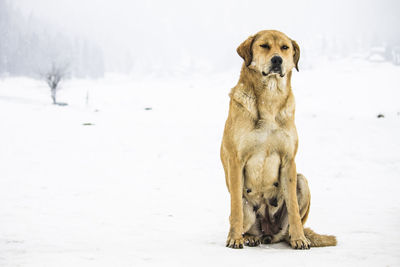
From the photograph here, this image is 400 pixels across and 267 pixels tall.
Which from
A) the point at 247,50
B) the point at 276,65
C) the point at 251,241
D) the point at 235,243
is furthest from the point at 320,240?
the point at 247,50

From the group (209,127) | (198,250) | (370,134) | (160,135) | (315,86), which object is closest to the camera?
(198,250)

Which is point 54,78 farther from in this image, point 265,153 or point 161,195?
point 265,153

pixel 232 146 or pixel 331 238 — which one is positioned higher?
pixel 232 146

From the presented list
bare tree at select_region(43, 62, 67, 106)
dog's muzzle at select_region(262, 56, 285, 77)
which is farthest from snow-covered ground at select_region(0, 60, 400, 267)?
bare tree at select_region(43, 62, 67, 106)

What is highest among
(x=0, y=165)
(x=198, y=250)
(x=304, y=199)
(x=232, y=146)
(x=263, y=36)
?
(x=263, y=36)

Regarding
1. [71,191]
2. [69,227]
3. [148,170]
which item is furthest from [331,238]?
[148,170]

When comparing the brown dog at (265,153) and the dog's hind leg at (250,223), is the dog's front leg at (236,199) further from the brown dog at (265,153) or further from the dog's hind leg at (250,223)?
the dog's hind leg at (250,223)

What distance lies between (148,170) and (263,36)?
7.01m

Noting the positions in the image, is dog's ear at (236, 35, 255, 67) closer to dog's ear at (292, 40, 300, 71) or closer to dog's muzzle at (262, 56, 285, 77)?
dog's muzzle at (262, 56, 285, 77)

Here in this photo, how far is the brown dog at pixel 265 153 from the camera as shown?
134 inches

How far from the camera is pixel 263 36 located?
12.0ft

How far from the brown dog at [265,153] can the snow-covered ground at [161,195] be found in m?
0.28

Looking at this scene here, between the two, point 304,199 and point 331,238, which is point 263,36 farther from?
point 331,238

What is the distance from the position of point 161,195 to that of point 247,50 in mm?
4371
